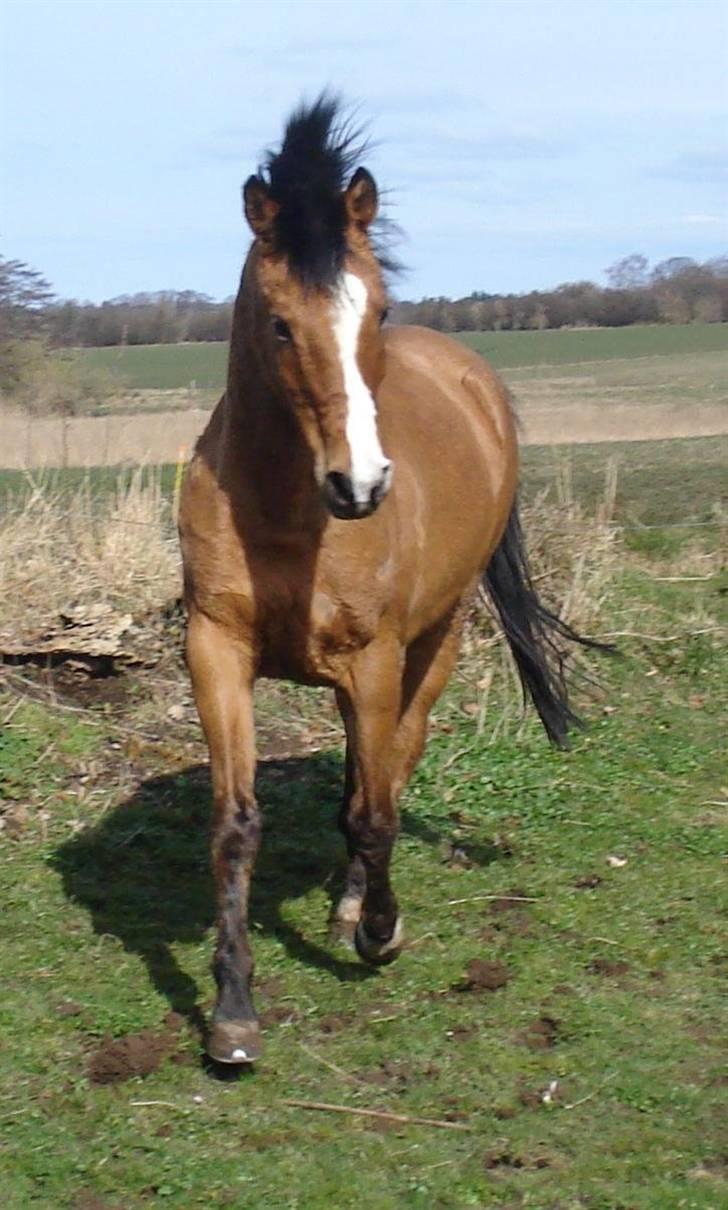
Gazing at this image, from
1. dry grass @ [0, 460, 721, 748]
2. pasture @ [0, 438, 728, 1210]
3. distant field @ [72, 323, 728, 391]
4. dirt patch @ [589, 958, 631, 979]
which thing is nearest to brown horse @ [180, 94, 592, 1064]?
pasture @ [0, 438, 728, 1210]

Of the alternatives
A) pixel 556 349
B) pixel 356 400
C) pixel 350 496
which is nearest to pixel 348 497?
pixel 350 496

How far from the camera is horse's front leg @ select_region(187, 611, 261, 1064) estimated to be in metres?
3.98

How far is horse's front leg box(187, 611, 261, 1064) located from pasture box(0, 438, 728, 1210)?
0.33 meters

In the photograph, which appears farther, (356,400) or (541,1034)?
(541,1034)

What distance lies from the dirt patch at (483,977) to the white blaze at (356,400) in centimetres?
181

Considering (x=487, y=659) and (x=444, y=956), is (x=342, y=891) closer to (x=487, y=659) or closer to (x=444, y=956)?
(x=444, y=956)

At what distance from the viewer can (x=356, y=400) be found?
344 centimetres

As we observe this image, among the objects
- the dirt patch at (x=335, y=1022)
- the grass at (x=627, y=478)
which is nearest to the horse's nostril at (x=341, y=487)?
the dirt patch at (x=335, y=1022)

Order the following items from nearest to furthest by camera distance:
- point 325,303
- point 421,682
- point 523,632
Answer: point 325,303, point 421,682, point 523,632

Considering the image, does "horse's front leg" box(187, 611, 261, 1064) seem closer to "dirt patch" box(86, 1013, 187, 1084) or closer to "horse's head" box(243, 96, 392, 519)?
"dirt patch" box(86, 1013, 187, 1084)

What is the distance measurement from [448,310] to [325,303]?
5403 millimetres

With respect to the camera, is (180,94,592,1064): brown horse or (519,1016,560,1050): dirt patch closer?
(180,94,592,1064): brown horse

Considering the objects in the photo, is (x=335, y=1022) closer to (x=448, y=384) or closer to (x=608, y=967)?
(x=608, y=967)

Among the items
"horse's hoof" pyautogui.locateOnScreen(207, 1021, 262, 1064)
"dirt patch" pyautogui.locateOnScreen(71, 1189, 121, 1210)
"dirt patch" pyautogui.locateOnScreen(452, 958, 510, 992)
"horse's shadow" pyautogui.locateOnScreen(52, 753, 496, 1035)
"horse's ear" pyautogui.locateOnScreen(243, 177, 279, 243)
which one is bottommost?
"horse's shadow" pyautogui.locateOnScreen(52, 753, 496, 1035)
